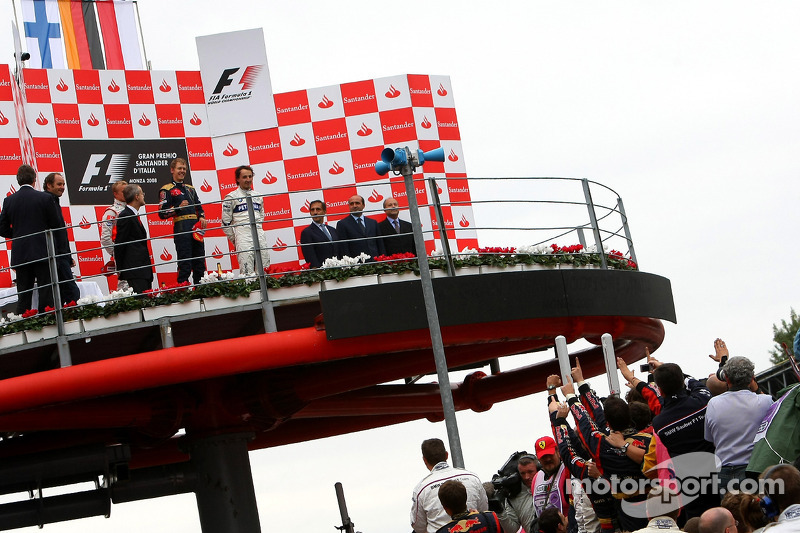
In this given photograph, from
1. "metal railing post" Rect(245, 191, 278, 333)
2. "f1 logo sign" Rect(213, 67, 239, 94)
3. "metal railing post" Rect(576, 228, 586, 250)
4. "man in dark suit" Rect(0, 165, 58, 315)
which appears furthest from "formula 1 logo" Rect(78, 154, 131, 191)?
"metal railing post" Rect(576, 228, 586, 250)

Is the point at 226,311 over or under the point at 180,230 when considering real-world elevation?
under

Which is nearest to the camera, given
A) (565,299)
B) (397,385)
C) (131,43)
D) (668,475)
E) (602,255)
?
(668,475)

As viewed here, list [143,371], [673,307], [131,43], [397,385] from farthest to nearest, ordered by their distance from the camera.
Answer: [131,43] → [397,385] → [673,307] → [143,371]

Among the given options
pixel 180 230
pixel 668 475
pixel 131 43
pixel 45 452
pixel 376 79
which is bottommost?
pixel 668 475

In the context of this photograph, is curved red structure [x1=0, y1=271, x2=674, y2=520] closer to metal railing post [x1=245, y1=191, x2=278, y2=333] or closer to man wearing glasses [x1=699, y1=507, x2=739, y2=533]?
metal railing post [x1=245, y1=191, x2=278, y2=333]

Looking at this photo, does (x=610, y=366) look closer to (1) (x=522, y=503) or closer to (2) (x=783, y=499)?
(1) (x=522, y=503)

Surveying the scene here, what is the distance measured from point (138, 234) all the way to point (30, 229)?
1386 mm

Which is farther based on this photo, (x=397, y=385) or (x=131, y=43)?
(x=131, y=43)

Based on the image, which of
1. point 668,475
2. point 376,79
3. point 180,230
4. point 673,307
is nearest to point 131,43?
point 376,79

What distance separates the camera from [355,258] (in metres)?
15.3

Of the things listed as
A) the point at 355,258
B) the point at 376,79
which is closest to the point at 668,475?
the point at 355,258

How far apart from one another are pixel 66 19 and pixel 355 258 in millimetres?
8859

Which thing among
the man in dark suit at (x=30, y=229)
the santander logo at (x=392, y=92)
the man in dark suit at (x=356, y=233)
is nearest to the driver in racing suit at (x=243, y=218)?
the man in dark suit at (x=356, y=233)

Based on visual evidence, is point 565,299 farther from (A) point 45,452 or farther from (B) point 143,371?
(A) point 45,452
